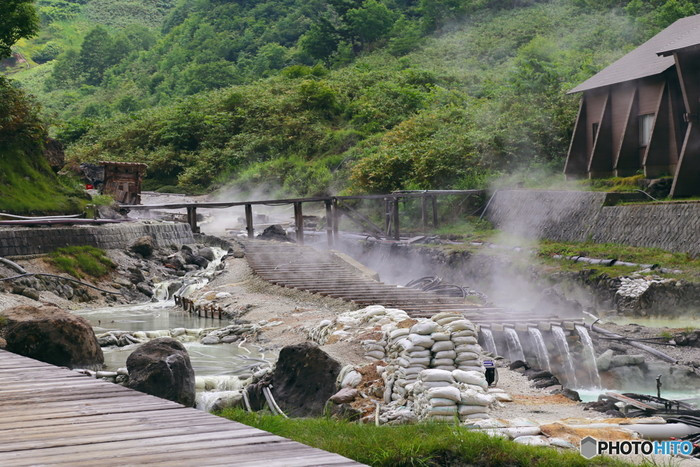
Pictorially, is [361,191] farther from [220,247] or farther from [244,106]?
[244,106]

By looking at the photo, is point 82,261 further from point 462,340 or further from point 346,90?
point 346,90

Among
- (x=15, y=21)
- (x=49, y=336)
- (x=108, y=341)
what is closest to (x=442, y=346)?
(x=49, y=336)

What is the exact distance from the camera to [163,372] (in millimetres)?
11523

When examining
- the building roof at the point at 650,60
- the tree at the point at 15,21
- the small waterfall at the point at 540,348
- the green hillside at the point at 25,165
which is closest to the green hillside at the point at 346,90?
the building roof at the point at 650,60

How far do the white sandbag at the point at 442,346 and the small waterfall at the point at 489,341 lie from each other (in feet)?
15.1

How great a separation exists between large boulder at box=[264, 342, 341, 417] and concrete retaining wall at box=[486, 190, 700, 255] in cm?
1387

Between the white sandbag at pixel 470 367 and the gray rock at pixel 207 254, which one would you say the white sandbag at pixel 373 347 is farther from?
the gray rock at pixel 207 254

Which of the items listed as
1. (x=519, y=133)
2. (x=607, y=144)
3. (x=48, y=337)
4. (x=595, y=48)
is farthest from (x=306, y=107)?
(x=48, y=337)

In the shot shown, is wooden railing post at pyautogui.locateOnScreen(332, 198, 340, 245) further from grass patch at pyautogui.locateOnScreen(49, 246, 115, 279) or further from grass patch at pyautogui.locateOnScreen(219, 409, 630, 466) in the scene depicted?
grass patch at pyautogui.locateOnScreen(219, 409, 630, 466)

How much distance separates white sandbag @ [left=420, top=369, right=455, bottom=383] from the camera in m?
10.3

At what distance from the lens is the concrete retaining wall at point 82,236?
2423 centimetres

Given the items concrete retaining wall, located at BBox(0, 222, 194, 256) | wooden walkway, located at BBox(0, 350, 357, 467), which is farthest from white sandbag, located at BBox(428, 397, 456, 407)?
concrete retaining wall, located at BBox(0, 222, 194, 256)

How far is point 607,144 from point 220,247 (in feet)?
54.7

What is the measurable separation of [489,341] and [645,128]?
18.5 meters
